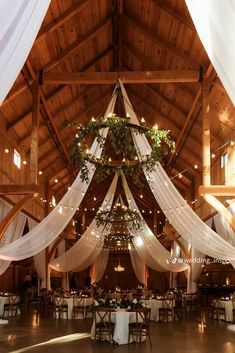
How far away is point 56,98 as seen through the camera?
44.5 feet

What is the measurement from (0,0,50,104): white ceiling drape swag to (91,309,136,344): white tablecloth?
678cm

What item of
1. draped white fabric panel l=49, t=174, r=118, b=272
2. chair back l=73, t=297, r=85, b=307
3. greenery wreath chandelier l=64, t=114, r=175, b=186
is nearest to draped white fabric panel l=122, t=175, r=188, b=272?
draped white fabric panel l=49, t=174, r=118, b=272


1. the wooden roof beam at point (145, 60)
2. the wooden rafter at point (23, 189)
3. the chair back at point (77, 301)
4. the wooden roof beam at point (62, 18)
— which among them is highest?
the wooden roof beam at point (145, 60)

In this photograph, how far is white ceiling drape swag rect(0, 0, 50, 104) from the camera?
3.13 meters

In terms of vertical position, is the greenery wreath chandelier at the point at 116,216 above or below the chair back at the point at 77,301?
above

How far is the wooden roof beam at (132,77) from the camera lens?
1077 centimetres

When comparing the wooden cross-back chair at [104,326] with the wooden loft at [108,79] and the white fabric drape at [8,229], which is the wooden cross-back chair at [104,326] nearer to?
the wooden loft at [108,79]

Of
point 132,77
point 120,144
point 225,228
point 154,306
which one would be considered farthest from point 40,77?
point 154,306

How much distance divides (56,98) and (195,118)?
418cm

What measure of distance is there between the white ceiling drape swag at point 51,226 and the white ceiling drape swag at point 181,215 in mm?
1343

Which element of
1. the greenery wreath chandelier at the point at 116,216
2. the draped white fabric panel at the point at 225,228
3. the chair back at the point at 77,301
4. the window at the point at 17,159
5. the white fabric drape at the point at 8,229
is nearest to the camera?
the greenery wreath chandelier at the point at 116,216

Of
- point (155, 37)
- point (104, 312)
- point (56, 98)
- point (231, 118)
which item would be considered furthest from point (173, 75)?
point (104, 312)

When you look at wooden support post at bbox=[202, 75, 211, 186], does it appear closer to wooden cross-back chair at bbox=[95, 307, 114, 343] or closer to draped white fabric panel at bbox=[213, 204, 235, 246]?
draped white fabric panel at bbox=[213, 204, 235, 246]

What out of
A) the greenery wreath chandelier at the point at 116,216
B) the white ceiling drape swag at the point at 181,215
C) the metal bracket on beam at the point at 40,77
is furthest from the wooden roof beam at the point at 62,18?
the greenery wreath chandelier at the point at 116,216
